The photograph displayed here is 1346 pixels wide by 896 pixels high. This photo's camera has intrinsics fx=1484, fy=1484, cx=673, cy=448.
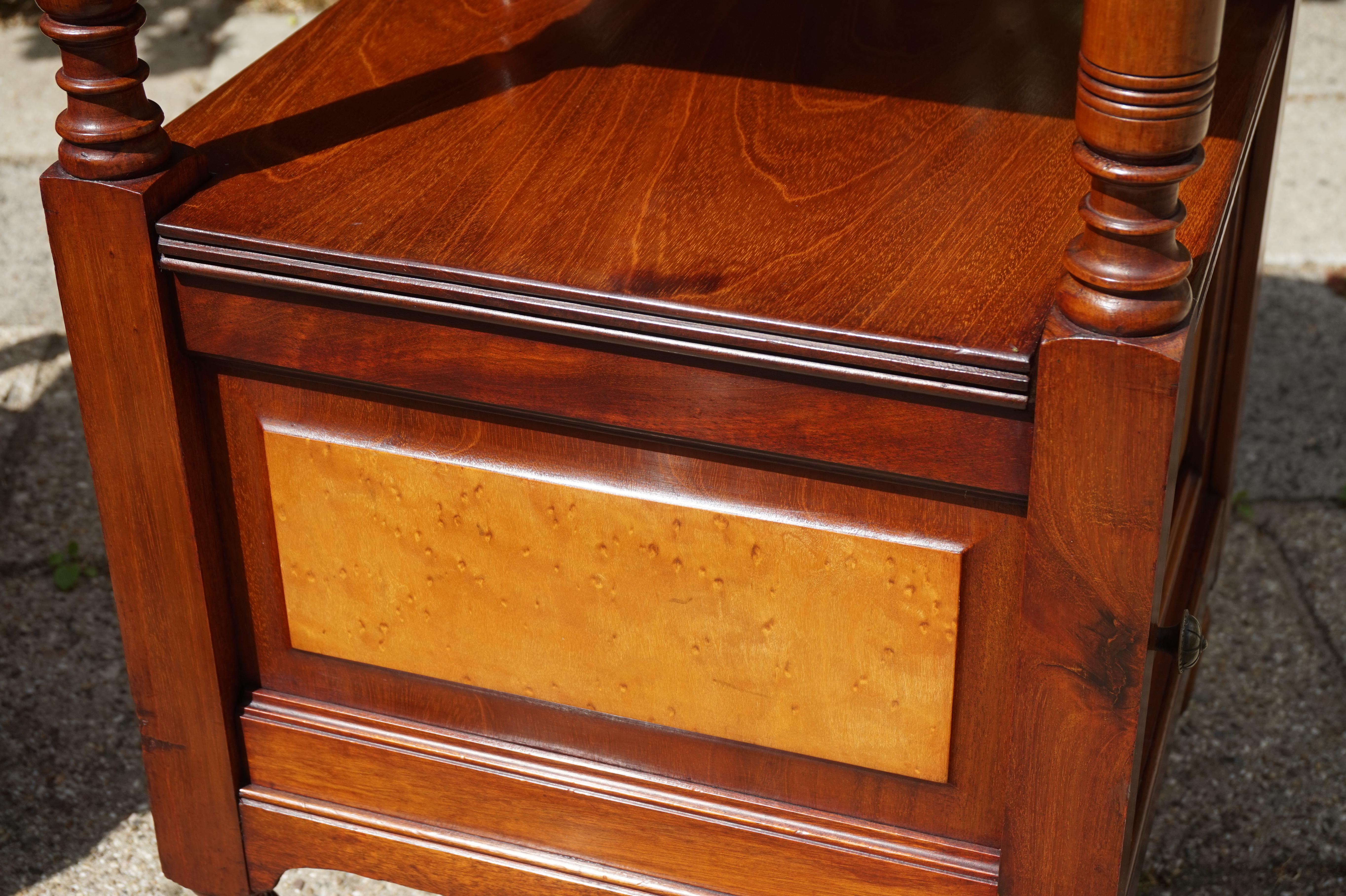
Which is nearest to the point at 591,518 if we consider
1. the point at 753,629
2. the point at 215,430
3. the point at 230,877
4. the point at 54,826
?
the point at 753,629

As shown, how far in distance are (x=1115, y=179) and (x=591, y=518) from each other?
53cm

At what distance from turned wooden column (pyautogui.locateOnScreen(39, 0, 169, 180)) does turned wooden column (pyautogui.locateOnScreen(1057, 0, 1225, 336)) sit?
2.40ft

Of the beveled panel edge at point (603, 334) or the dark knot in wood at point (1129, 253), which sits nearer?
the dark knot in wood at point (1129, 253)

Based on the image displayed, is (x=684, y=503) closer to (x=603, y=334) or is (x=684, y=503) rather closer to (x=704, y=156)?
(x=603, y=334)

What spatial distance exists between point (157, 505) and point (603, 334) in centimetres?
51

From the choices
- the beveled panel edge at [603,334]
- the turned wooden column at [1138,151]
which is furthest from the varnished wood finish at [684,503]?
the turned wooden column at [1138,151]

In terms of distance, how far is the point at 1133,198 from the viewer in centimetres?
98

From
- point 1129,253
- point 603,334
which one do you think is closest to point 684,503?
point 603,334

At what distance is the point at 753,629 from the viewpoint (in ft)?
4.18

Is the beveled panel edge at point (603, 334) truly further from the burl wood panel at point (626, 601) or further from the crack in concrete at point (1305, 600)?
the crack in concrete at point (1305, 600)

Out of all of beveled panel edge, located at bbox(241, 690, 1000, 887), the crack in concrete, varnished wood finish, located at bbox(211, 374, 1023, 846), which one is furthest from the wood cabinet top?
the crack in concrete

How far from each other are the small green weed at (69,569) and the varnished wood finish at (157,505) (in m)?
0.81

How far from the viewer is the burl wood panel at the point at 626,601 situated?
1.23 meters

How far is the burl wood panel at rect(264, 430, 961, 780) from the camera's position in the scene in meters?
1.23
